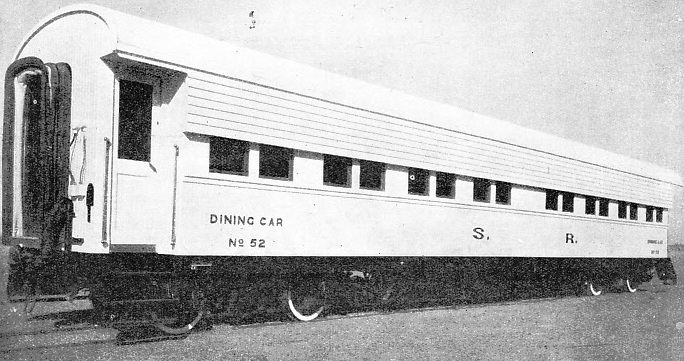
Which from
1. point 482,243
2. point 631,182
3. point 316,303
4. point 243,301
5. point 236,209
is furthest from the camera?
point 631,182

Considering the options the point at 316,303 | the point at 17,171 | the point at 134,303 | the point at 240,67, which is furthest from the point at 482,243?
the point at 17,171

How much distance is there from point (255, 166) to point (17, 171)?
3.00 m

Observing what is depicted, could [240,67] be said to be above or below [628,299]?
above

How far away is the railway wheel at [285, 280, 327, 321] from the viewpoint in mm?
9086

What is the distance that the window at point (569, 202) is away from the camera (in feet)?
47.8

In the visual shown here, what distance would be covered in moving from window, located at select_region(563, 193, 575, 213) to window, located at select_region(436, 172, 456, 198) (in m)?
4.33

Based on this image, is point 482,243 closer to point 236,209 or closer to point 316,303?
point 316,303

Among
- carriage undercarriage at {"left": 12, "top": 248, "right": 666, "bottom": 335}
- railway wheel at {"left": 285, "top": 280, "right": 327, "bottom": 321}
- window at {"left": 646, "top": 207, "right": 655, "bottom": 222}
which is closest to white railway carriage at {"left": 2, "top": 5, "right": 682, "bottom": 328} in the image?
carriage undercarriage at {"left": 12, "top": 248, "right": 666, "bottom": 335}

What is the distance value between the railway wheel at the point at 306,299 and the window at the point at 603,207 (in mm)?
9197

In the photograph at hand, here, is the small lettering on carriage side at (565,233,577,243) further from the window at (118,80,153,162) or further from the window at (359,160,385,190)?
the window at (118,80,153,162)

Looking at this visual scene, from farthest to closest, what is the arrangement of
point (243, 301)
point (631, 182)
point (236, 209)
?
point (631, 182) < point (243, 301) < point (236, 209)

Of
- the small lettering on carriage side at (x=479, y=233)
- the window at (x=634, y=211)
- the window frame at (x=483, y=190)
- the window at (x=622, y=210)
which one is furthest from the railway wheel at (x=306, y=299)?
the window at (x=634, y=211)

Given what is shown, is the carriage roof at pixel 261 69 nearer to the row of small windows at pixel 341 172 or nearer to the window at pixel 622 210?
the row of small windows at pixel 341 172

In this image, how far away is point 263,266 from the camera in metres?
8.42
